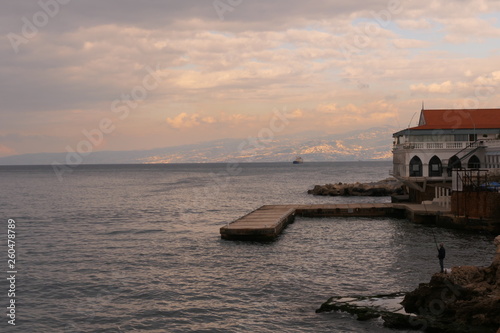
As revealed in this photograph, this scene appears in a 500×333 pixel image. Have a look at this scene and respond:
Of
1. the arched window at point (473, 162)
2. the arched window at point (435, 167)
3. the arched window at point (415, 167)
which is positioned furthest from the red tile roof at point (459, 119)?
the arched window at point (473, 162)

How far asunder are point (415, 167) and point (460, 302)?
48.2m

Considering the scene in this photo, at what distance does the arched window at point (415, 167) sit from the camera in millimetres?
65812

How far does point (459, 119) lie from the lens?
69.9 metres

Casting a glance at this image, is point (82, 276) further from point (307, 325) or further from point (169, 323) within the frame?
point (307, 325)

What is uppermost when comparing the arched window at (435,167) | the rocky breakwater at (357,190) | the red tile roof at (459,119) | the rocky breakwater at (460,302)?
the red tile roof at (459,119)

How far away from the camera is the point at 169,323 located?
2234 centimetres

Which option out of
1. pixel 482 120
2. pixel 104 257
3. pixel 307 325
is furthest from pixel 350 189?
pixel 307 325

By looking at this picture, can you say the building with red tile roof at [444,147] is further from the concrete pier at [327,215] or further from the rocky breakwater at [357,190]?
the rocky breakwater at [357,190]

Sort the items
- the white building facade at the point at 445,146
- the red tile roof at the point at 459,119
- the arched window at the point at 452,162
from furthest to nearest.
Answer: the red tile roof at the point at 459,119 → the arched window at the point at 452,162 → the white building facade at the point at 445,146

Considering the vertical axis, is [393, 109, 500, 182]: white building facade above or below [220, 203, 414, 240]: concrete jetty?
above

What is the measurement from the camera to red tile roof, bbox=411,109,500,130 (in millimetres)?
67812

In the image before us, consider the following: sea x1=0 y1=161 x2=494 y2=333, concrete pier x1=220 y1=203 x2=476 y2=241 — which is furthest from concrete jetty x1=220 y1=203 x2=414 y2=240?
sea x1=0 y1=161 x2=494 y2=333

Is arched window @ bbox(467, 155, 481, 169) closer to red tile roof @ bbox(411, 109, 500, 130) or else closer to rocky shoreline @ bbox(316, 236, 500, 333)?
red tile roof @ bbox(411, 109, 500, 130)

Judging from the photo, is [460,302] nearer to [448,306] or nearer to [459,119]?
[448,306]
